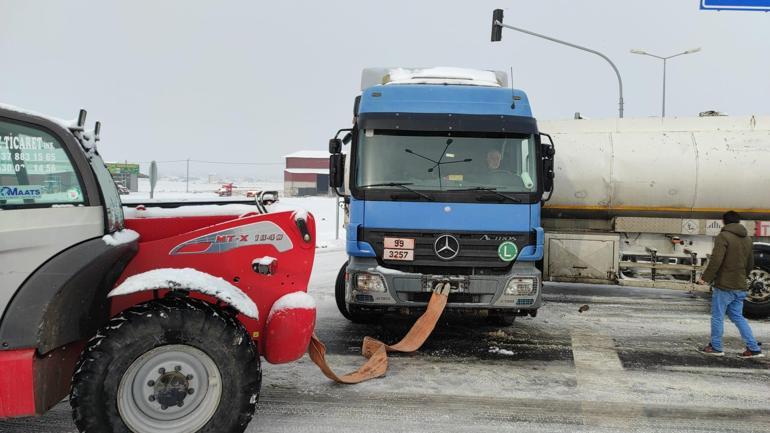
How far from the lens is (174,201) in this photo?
599 centimetres

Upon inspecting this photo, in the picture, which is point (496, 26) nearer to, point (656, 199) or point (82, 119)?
point (656, 199)

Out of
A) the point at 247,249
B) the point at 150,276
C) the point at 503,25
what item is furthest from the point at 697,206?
the point at 503,25

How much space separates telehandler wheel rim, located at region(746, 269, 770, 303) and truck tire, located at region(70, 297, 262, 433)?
7843mm

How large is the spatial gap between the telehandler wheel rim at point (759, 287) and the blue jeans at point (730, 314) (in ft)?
8.25

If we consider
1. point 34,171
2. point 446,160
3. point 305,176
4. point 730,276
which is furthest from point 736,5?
point 305,176

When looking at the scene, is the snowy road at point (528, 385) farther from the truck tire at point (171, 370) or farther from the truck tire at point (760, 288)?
the truck tire at point (171, 370)

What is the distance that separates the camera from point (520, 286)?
641 cm

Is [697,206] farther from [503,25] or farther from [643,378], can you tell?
[503,25]

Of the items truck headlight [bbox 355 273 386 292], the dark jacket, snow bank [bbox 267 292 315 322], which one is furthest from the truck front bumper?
snow bank [bbox 267 292 315 322]

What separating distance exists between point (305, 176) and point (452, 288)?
73.8 m

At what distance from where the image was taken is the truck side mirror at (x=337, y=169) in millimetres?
6934

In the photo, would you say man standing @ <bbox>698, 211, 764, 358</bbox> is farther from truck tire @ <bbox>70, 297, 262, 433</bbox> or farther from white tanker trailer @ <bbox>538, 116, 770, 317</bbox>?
truck tire @ <bbox>70, 297, 262, 433</bbox>

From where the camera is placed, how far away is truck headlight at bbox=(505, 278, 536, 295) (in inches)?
252

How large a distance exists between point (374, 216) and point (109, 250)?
314cm
